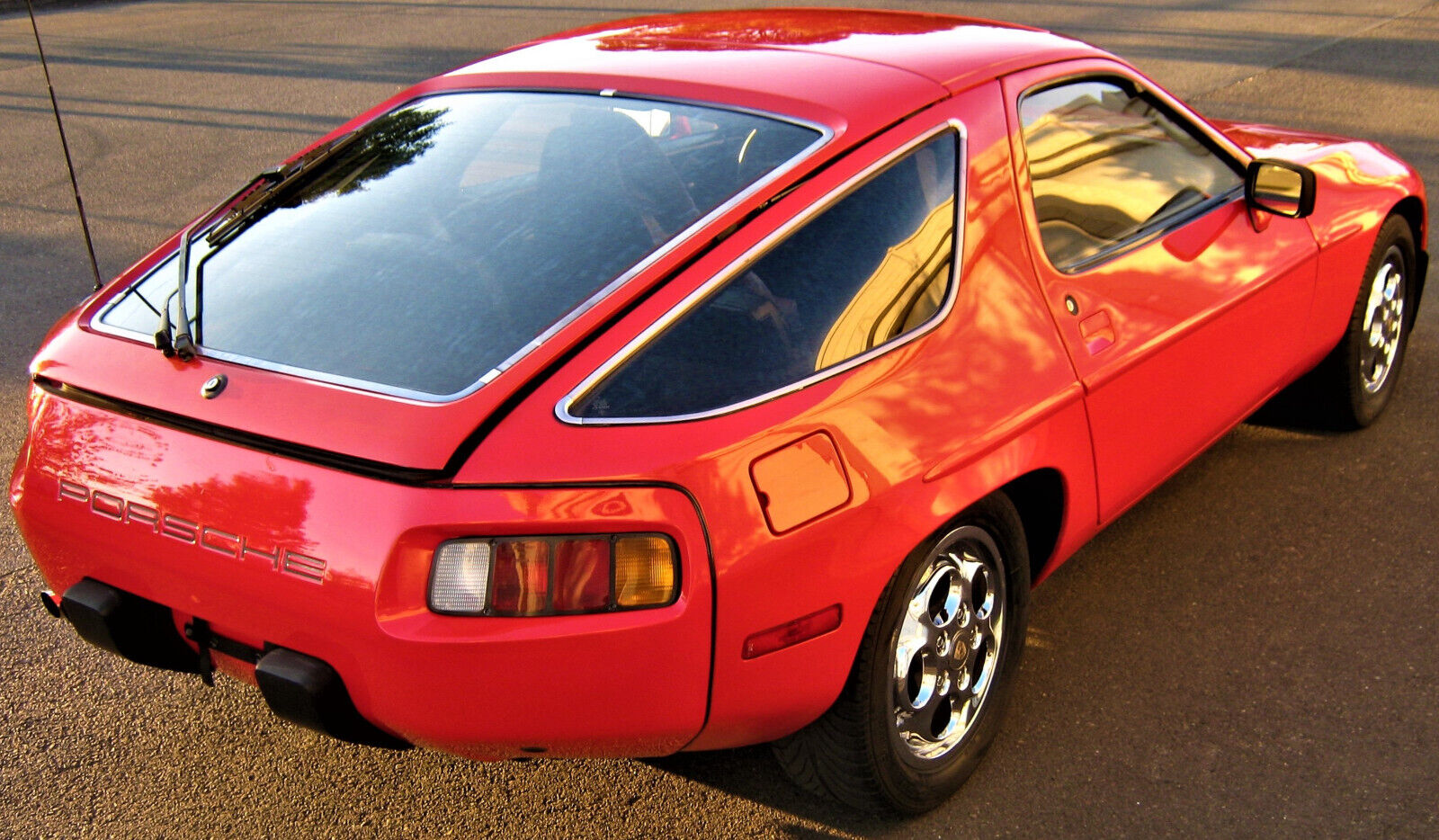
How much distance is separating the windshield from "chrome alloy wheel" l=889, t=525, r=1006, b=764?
906 mm

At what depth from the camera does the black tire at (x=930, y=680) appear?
102 inches

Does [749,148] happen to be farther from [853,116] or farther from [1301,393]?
[1301,393]

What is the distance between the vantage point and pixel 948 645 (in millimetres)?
2844

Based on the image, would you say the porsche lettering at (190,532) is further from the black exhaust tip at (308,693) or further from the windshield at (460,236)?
the windshield at (460,236)

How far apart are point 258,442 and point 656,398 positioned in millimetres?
711

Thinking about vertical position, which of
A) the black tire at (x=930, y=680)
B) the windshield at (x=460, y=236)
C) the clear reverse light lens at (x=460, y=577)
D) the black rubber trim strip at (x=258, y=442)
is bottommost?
the black tire at (x=930, y=680)

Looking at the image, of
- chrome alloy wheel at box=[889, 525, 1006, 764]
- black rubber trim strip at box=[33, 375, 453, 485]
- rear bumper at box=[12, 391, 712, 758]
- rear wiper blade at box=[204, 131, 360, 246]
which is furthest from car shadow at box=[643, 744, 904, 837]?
rear wiper blade at box=[204, 131, 360, 246]

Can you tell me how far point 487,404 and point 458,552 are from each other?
26cm

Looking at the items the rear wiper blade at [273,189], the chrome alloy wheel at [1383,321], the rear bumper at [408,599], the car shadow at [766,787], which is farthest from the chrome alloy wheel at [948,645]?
the chrome alloy wheel at [1383,321]

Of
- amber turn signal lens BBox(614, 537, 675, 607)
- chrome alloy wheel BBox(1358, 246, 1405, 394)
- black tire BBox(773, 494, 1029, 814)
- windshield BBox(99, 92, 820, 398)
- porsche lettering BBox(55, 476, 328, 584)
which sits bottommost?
chrome alloy wheel BBox(1358, 246, 1405, 394)

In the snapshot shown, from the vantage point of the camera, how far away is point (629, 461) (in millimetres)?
2209

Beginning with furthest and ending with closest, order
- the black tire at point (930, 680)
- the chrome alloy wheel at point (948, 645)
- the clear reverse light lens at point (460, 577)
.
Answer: the chrome alloy wheel at point (948, 645)
the black tire at point (930, 680)
the clear reverse light lens at point (460, 577)

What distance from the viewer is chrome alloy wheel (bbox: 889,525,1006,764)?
2738mm

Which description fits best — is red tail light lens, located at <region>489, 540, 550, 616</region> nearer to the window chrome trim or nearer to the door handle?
the window chrome trim
